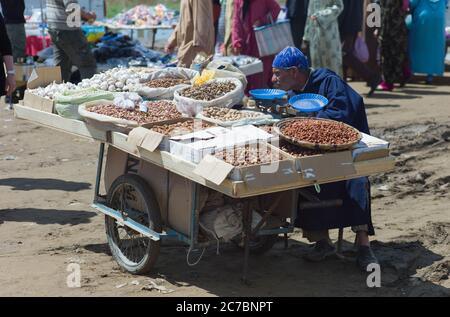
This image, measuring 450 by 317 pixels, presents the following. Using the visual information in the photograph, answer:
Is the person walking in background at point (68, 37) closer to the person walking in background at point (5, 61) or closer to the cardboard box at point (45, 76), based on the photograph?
the person walking in background at point (5, 61)

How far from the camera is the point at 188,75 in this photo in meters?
6.16

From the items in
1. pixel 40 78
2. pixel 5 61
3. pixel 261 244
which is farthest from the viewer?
pixel 5 61

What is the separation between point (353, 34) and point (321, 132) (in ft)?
25.0

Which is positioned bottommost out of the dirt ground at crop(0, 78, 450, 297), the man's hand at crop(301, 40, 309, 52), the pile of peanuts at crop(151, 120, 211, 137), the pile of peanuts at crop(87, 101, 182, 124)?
the dirt ground at crop(0, 78, 450, 297)

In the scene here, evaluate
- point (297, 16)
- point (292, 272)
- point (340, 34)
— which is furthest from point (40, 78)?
point (340, 34)

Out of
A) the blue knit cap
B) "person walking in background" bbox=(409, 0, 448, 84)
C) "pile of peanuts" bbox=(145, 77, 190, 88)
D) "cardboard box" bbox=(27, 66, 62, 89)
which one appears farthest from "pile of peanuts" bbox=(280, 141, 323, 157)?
"person walking in background" bbox=(409, 0, 448, 84)

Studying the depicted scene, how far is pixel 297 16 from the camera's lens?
1154 cm

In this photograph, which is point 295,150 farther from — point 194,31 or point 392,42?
point 392,42

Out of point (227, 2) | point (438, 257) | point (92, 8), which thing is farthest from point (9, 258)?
point (92, 8)

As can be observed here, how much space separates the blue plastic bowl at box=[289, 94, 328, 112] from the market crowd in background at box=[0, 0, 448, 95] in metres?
2.77

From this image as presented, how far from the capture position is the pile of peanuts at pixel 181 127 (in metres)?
4.69

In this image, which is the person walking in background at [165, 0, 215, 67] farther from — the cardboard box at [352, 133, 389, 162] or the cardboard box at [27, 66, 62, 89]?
the cardboard box at [352, 133, 389, 162]

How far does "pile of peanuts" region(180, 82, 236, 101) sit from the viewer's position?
17.2 feet
